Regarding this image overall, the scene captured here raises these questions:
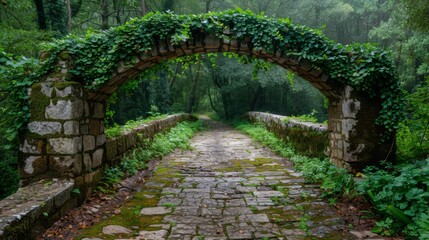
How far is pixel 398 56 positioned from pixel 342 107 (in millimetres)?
12833

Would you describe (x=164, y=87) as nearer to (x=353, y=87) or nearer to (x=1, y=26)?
(x=1, y=26)

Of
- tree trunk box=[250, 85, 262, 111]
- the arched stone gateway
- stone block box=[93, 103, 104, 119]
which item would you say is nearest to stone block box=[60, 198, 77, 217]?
the arched stone gateway

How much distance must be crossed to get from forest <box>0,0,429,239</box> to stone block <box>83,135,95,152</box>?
0.76 meters

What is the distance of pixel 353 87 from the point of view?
15.1 ft

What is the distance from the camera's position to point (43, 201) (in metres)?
3.03

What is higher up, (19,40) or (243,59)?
(19,40)

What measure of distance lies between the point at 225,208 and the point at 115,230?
1.37 m

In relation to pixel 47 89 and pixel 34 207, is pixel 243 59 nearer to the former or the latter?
pixel 47 89

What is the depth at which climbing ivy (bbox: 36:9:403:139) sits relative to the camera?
13.3 ft

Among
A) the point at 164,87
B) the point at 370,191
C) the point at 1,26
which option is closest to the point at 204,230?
the point at 370,191

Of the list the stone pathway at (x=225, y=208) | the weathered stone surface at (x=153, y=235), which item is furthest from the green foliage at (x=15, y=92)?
the weathered stone surface at (x=153, y=235)

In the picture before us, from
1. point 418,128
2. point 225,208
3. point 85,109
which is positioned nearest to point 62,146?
point 85,109

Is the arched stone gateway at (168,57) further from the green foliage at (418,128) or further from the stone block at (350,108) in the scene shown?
the green foliage at (418,128)

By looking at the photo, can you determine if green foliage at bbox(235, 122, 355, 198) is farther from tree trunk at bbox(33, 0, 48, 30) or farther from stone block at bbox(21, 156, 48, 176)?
tree trunk at bbox(33, 0, 48, 30)
